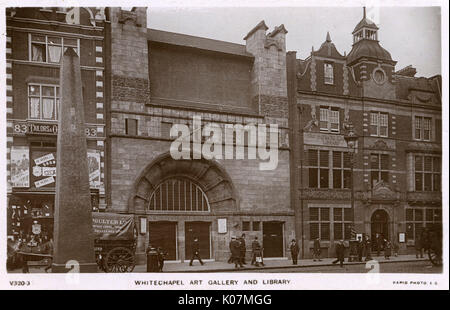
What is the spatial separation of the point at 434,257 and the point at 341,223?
17.4ft

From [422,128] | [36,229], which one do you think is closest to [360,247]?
[422,128]

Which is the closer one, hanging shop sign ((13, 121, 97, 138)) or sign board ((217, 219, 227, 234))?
hanging shop sign ((13, 121, 97, 138))

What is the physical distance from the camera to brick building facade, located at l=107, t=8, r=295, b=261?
1573 centimetres

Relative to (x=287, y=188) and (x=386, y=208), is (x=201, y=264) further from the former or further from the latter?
(x=386, y=208)

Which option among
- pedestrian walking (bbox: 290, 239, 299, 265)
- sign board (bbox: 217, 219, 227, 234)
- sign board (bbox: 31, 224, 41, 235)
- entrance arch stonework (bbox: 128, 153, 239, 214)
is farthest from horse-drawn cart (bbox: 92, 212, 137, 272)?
pedestrian walking (bbox: 290, 239, 299, 265)

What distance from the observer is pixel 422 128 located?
15719 millimetres

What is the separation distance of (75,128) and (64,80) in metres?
1.12

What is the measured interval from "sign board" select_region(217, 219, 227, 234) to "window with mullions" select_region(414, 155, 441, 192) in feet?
20.0

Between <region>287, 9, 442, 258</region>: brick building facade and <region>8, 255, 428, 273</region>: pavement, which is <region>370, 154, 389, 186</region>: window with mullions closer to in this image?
<region>287, 9, 442, 258</region>: brick building facade
